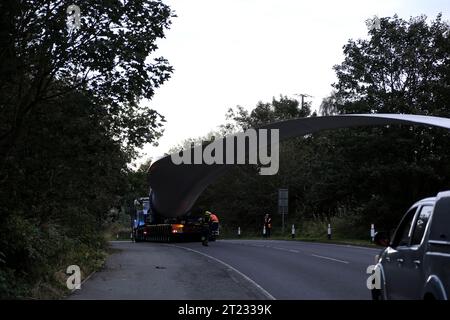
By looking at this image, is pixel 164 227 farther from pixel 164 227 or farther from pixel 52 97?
pixel 52 97

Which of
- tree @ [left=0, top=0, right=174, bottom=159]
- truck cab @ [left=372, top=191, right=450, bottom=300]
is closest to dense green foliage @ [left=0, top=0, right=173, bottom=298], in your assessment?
tree @ [left=0, top=0, right=174, bottom=159]

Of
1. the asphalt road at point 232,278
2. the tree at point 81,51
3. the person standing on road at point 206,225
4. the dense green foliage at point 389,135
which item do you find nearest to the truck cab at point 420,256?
the asphalt road at point 232,278

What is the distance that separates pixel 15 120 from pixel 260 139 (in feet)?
112

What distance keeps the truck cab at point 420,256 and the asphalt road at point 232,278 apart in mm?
3520

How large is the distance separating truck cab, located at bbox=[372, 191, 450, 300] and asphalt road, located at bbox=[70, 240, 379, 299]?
3520mm

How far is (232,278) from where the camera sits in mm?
15031

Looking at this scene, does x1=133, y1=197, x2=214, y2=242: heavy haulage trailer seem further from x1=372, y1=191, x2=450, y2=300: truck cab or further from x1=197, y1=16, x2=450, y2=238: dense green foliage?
x1=372, y1=191, x2=450, y2=300: truck cab

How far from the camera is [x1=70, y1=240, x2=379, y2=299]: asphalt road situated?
39.6 ft

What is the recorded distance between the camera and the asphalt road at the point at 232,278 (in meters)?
12.1

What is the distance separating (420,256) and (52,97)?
771 cm

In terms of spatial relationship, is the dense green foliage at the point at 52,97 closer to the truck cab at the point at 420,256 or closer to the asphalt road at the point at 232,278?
the asphalt road at the point at 232,278

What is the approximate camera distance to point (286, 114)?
2911 inches

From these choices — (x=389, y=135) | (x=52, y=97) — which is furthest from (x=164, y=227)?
(x=52, y=97)
